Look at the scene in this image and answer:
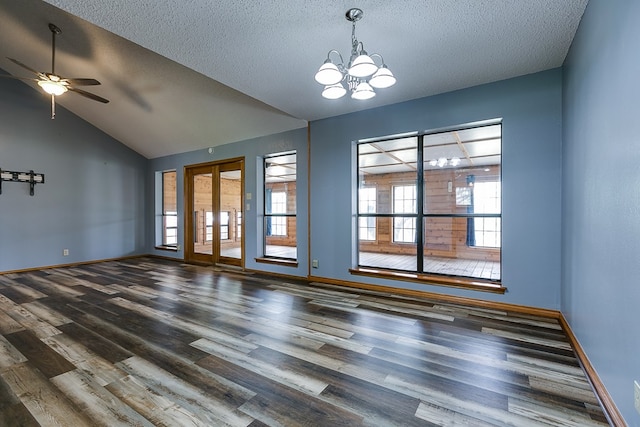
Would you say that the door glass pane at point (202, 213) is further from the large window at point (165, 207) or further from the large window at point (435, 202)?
the large window at point (435, 202)

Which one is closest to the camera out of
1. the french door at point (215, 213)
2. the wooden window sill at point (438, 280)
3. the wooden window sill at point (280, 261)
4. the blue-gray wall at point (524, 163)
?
the blue-gray wall at point (524, 163)

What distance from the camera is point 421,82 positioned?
310cm

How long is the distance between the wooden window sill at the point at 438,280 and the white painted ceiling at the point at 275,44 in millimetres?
2174

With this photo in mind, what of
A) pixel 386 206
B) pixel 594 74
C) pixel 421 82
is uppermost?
pixel 421 82

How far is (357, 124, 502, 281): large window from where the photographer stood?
142 inches

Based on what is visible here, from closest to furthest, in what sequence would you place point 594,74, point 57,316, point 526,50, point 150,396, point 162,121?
point 150,396 < point 594,74 < point 526,50 < point 57,316 < point 162,121

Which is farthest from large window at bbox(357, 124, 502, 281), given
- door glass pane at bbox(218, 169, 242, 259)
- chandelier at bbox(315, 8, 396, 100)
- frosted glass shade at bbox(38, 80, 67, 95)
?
frosted glass shade at bbox(38, 80, 67, 95)

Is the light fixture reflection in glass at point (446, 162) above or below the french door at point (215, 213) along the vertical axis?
above

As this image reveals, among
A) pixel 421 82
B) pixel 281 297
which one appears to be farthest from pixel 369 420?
pixel 421 82

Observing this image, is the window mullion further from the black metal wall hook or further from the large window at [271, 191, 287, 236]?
the black metal wall hook

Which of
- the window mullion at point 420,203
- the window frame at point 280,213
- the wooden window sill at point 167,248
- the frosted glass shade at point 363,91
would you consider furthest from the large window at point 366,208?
the wooden window sill at point 167,248

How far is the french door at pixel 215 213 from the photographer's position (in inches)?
222

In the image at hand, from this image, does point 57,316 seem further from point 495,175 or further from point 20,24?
point 495,175

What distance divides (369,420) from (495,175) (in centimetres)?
329
